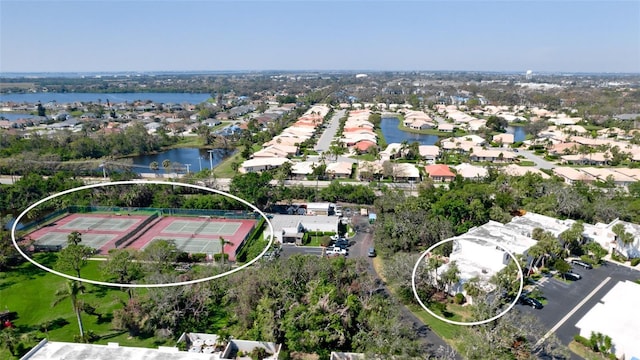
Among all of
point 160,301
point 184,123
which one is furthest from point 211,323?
point 184,123

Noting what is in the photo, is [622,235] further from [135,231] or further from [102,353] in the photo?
[135,231]

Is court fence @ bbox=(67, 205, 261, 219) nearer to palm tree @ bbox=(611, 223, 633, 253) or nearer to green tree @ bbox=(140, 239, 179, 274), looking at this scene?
green tree @ bbox=(140, 239, 179, 274)

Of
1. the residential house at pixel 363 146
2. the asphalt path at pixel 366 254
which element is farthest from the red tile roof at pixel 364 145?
the asphalt path at pixel 366 254

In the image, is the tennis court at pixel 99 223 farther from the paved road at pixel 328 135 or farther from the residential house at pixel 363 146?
the residential house at pixel 363 146

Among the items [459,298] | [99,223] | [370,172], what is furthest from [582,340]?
[99,223]

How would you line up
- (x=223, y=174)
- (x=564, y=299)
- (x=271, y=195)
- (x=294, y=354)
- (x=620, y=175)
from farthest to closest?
(x=223, y=174) → (x=620, y=175) → (x=271, y=195) → (x=564, y=299) → (x=294, y=354)

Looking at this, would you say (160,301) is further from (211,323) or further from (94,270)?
(94,270)

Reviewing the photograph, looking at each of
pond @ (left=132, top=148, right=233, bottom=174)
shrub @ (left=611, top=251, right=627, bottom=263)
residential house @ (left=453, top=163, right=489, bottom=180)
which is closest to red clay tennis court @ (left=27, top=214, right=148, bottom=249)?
pond @ (left=132, top=148, right=233, bottom=174)
